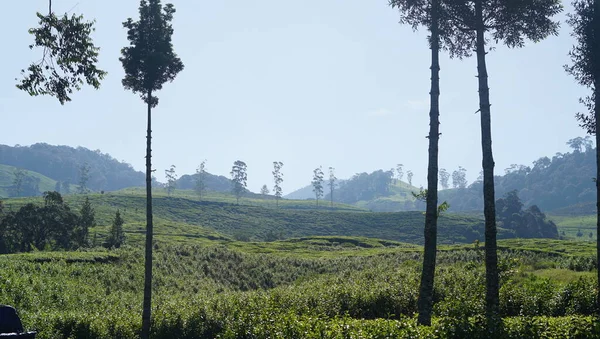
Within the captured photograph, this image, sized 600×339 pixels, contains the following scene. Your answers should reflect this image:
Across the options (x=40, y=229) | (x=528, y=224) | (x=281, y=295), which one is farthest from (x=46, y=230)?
(x=528, y=224)

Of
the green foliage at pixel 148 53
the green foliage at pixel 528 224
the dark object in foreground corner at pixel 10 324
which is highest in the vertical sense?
the green foliage at pixel 148 53

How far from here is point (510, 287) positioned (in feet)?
72.1

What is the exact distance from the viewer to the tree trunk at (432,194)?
50.0 feet

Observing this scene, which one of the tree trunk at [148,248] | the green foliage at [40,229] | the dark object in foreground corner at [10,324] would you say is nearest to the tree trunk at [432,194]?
the dark object in foreground corner at [10,324]

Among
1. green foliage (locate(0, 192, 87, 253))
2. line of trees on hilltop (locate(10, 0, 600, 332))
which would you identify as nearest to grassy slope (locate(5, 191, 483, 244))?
green foliage (locate(0, 192, 87, 253))

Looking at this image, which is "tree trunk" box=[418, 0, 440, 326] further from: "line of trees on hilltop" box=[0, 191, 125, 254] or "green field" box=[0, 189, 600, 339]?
"line of trees on hilltop" box=[0, 191, 125, 254]

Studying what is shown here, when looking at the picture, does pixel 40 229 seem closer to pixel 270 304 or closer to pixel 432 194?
pixel 270 304

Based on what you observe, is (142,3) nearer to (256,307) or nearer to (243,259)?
(256,307)

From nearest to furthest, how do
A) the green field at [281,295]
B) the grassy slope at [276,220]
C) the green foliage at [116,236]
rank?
the green field at [281,295], the green foliage at [116,236], the grassy slope at [276,220]

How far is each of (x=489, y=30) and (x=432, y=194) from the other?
23.4 feet

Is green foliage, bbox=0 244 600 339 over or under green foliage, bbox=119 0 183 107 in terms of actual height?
under

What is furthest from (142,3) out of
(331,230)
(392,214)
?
(392,214)

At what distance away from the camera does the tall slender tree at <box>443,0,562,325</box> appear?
1509 centimetres

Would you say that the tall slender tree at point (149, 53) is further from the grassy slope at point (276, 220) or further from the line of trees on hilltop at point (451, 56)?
the grassy slope at point (276, 220)
